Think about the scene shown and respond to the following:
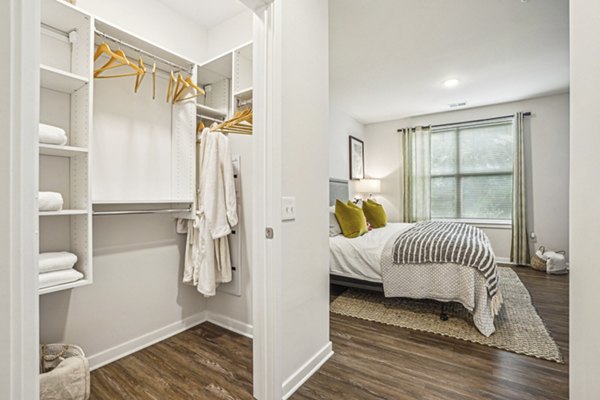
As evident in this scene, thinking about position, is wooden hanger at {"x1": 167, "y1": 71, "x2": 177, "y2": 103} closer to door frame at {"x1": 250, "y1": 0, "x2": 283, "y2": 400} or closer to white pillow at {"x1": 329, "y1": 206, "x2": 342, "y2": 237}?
door frame at {"x1": 250, "y1": 0, "x2": 283, "y2": 400}

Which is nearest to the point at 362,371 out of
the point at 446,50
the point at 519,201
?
the point at 446,50

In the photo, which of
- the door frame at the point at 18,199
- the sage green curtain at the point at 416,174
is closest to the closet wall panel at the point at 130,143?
the door frame at the point at 18,199

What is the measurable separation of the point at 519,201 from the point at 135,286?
5225 millimetres

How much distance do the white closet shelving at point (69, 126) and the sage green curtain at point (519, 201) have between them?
212 inches

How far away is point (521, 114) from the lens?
443cm

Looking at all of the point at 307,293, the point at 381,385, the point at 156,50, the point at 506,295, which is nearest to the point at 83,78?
the point at 156,50

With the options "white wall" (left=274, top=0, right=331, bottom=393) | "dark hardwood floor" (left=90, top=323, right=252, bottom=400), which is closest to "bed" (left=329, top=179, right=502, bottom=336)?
"white wall" (left=274, top=0, right=331, bottom=393)

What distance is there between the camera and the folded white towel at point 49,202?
1.35 m

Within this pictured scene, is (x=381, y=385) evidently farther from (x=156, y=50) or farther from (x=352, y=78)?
(x=352, y=78)

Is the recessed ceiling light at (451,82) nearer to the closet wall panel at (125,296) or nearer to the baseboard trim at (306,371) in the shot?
the baseboard trim at (306,371)

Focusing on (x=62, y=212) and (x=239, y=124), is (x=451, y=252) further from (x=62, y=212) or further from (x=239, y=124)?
(x=62, y=212)

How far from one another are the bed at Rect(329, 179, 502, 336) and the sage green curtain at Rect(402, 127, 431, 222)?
2.16 metres

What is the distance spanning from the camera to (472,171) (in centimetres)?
491

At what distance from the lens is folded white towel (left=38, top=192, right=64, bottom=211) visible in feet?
4.42
